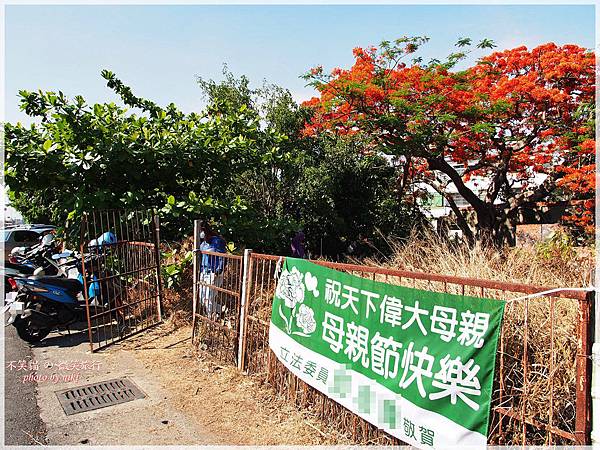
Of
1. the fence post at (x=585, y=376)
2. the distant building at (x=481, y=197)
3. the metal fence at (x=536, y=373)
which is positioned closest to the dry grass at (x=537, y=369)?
the metal fence at (x=536, y=373)

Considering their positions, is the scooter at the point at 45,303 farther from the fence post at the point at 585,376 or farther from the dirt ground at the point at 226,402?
the fence post at the point at 585,376

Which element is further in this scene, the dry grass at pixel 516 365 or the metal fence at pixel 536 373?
the dry grass at pixel 516 365

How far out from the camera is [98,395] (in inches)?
203

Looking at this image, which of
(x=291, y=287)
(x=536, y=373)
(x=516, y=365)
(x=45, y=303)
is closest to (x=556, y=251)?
(x=291, y=287)

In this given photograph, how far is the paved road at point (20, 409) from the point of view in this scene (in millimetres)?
4219

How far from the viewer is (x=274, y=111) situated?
14.1 m

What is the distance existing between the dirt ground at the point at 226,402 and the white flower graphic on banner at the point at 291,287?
38.8 inches

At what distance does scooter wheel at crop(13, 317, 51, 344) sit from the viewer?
6984 mm

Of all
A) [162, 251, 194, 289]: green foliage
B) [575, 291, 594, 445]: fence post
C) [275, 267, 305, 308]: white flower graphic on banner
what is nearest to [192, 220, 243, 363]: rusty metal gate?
[275, 267, 305, 308]: white flower graphic on banner

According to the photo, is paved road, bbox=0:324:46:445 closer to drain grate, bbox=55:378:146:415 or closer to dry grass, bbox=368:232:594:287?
drain grate, bbox=55:378:146:415

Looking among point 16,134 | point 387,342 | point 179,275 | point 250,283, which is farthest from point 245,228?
point 387,342

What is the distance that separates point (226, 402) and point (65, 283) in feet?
12.5

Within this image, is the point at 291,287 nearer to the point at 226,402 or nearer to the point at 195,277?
the point at 226,402

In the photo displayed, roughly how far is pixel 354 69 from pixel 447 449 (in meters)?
11.9
